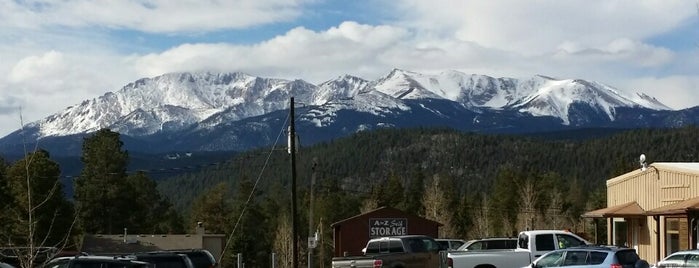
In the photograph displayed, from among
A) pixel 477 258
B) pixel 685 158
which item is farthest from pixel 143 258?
pixel 685 158

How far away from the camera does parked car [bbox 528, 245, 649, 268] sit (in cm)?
2711

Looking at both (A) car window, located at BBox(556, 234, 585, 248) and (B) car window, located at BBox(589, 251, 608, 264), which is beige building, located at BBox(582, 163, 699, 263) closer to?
(A) car window, located at BBox(556, 234, 585, 248)

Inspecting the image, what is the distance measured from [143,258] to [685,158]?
151 meters

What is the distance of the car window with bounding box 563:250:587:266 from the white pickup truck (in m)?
6.16

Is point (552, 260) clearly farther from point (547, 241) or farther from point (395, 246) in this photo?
point (395, 246)

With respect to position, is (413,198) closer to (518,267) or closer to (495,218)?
(495,218)

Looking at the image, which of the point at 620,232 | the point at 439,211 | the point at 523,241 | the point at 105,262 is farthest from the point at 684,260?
the point at 439,211

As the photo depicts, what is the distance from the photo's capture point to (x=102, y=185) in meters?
75.6

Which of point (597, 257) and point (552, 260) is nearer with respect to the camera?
point (597, 257)

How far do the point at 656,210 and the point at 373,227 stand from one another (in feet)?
85.8

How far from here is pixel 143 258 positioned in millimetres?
28500

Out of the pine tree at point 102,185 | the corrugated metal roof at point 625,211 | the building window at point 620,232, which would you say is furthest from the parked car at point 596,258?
the pine tree at point 102,185

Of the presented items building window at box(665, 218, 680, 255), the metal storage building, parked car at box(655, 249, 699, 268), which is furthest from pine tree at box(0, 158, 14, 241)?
parked car at box(655, 249, 699, 268)

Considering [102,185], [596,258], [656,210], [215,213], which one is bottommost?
[215,213]
